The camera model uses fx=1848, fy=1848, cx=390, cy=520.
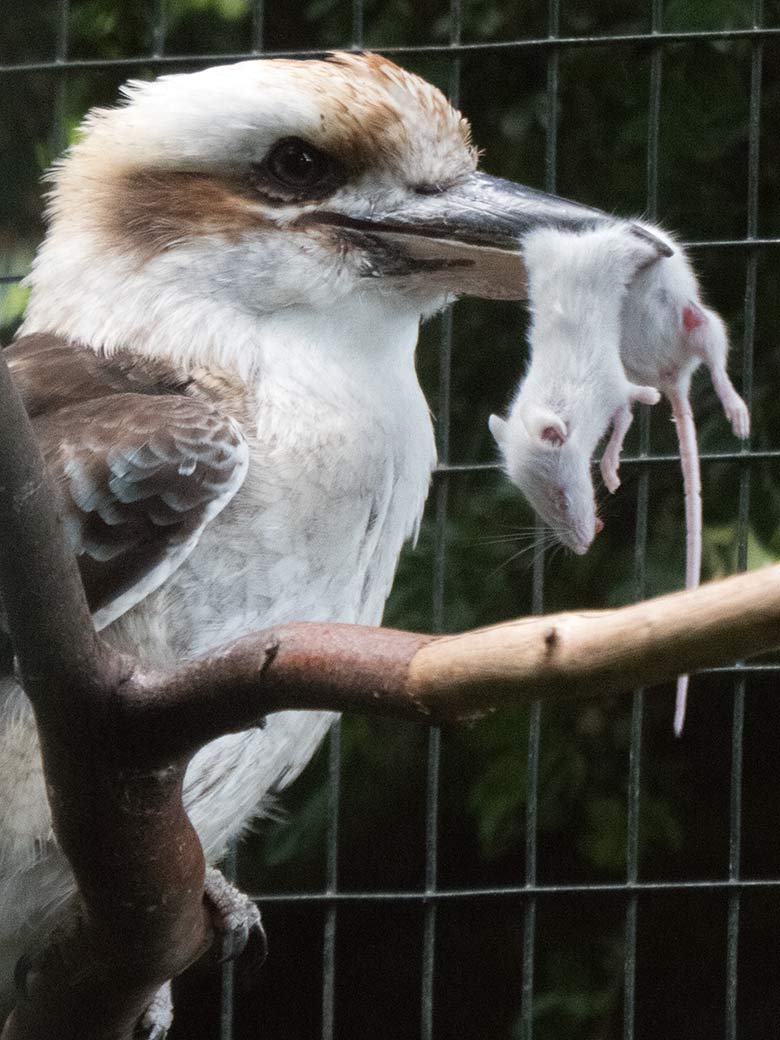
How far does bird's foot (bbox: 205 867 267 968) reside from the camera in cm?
150

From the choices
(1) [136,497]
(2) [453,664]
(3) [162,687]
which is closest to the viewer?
(2) [453,664]

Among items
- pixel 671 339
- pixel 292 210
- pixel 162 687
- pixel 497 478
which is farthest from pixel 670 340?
pixel 497 478

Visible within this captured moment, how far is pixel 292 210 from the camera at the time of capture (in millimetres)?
1544

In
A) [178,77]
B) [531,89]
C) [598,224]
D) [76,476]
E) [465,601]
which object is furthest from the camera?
[531,89]

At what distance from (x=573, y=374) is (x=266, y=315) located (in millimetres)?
282

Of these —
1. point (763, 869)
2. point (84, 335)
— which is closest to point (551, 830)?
point (763, 869)

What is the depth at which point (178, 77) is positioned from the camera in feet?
5.28

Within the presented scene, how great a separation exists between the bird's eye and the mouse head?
26cm

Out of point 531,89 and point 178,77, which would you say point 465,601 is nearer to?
point 531,89

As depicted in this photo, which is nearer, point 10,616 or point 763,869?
point 10,616

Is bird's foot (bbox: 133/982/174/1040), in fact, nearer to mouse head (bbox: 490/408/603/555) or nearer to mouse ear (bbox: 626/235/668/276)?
mouse head (bbox: 490/408/603/555)

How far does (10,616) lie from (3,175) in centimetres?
156

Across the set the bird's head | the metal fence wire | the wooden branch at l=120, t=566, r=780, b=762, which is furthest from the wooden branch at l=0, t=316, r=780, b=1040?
the metal fence wire

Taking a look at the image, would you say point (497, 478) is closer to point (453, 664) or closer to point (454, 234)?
point (454, 234)
